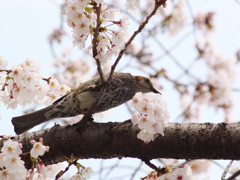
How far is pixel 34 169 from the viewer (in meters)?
2.02

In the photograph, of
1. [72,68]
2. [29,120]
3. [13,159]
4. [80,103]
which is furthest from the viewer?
[72,68]

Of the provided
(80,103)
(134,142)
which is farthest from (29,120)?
(134,142)

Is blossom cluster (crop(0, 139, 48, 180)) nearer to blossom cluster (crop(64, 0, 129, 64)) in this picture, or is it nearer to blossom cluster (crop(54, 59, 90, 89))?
blossom cluster (crop(64, 0, 129, 64))

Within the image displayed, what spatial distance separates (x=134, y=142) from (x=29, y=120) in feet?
3.55

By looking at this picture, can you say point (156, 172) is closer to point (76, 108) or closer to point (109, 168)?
point (76, 108)

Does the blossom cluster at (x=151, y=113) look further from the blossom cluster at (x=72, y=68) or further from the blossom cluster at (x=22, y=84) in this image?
the blossom cluster at (x=72, y=68)

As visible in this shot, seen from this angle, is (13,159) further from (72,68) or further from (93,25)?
(72,68)

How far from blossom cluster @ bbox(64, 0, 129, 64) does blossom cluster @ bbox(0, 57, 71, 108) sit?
14.4 inches

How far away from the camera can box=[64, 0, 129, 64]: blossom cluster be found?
2.04 metres

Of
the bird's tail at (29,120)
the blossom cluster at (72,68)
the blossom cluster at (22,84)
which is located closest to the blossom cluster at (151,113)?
the blossom cluster at (22,84)

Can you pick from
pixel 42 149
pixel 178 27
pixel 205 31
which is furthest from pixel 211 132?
pixel 178 27

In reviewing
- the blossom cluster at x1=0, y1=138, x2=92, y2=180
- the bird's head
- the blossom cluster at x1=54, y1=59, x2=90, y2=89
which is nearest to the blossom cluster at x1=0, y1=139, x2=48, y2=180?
the blossom cluster at x1=0, y1=138, x2=92, y2=180

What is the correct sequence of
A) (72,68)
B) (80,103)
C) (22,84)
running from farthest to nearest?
(72,68) < (80,103) < (22,84)

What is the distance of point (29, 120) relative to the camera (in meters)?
2.96
